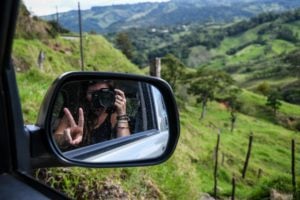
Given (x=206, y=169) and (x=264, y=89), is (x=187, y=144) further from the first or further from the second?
(x=264, y=89)

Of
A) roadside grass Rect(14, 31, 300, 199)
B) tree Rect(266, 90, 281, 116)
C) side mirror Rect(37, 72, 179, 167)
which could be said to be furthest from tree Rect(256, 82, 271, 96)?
side mirror Rect(37, 72, 179, 167)

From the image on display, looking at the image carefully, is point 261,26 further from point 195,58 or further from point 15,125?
point 15,125

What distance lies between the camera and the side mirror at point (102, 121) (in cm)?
135

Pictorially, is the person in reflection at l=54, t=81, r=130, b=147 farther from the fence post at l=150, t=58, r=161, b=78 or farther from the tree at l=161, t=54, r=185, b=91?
the tree at l=161, t=54, r=185, b=91

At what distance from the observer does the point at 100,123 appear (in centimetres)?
143

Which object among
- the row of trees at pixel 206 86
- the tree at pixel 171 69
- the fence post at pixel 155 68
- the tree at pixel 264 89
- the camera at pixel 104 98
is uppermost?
the camera at pixel 104 98

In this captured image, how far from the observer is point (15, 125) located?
1187mm

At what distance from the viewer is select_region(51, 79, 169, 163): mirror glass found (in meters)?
1.37

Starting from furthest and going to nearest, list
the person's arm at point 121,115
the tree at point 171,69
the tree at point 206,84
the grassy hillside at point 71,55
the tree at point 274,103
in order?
the tree at point 274,103 < the tree at point 206,84 < the tree at point 171,69 < the grassy hillside at point 71,55 < the person's arm at point 121,115

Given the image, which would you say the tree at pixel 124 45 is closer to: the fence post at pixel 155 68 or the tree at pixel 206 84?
the tree at pixel 206 84

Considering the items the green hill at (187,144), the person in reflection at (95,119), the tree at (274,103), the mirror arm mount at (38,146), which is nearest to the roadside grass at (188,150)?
the green hill at (187,144)

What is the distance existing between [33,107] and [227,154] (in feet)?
120

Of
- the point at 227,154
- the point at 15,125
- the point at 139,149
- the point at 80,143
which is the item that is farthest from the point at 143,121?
the point at 227,154

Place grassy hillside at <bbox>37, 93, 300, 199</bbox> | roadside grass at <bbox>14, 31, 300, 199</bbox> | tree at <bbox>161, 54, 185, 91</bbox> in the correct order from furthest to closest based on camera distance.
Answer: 1. tree at <bbox>161, 54, 185, 91</bbox>
2. roadside grass at <bbox>14, 31, 300, 199</bbox>
3. grassy hillside at <bbox>37, 93, 300, 199</bbox>
